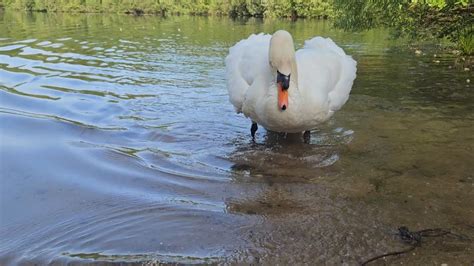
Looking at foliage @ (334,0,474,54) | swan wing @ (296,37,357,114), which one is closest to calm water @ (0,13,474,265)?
swan wing @ (296,37,357,114)

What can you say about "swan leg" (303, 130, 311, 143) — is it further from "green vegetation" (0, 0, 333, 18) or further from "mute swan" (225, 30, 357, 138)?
"green vegetation" (0, 0, 333, 18)

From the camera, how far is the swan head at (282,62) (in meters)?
5.48

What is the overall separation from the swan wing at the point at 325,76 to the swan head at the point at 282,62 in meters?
0.28

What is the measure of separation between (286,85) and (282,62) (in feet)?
1.08

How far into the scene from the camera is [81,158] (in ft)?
19.1

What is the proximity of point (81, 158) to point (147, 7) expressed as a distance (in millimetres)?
64075

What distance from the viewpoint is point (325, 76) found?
6.07m

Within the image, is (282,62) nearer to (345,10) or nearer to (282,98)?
(282,98)

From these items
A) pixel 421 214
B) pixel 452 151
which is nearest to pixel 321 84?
pixel 452 151

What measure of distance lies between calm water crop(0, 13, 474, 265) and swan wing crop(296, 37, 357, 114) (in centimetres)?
64

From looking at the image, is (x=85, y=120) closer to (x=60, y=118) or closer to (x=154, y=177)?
(x=60, y=118)

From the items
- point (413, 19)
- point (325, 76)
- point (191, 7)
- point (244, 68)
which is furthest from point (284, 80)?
point (191, 7)

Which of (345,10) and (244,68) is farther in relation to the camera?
(345,10)

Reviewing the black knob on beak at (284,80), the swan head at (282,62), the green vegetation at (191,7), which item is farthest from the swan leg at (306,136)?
the green vegetation at (191,7)
